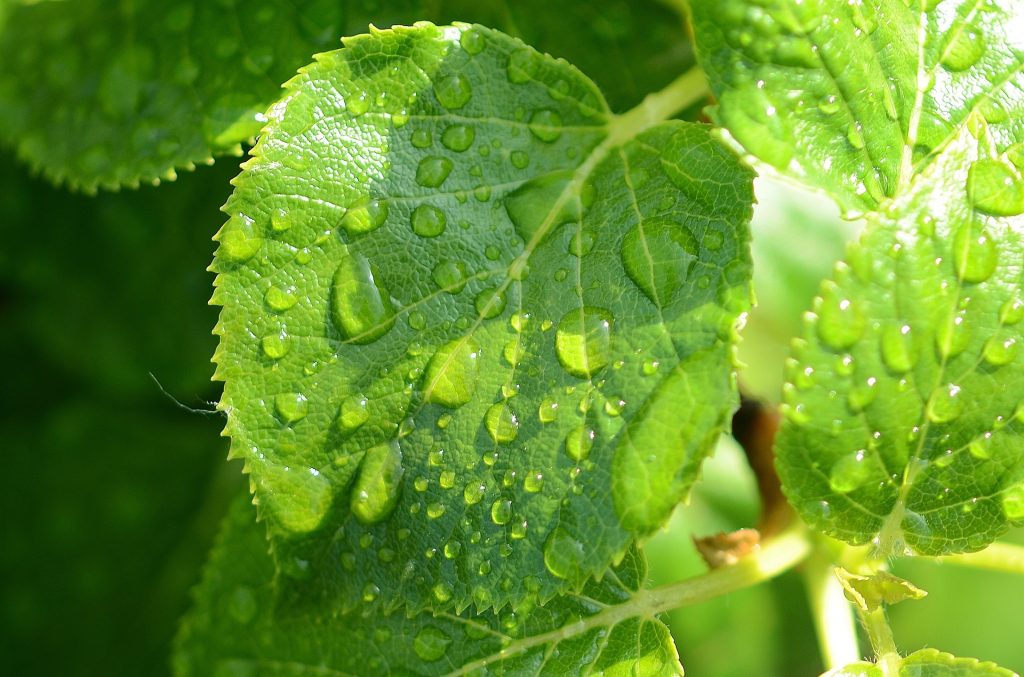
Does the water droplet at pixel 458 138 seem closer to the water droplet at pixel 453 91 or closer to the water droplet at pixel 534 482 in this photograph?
the water droplet at pixel 453 91

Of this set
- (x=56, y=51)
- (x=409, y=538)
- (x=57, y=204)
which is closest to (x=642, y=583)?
(x=409, y=538)

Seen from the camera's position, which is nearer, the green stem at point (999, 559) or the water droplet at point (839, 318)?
the water droplet at point (839, 318)

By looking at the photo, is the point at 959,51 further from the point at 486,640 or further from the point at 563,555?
the point at 486,640

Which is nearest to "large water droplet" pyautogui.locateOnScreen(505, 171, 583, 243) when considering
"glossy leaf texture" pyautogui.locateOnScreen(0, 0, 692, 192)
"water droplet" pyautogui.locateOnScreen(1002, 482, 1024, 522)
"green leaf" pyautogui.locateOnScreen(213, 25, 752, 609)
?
"green leaf" pyautogui.locateOnScreen(213, 25, 752, 609)

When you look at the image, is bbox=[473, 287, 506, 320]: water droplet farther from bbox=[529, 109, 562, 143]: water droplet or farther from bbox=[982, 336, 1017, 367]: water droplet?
bbox=[982, 336, 1017, 367]: water droplet

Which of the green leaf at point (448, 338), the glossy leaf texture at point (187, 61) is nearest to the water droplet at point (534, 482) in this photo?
the green leaf at point (448, 338)

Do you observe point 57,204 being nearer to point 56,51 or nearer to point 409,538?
point 56,51

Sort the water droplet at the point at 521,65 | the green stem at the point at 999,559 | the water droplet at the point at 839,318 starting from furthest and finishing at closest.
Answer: the green stem at the point at 999,559
the water droplet at the point at 521,65
the water droplet at the point at 839,318
